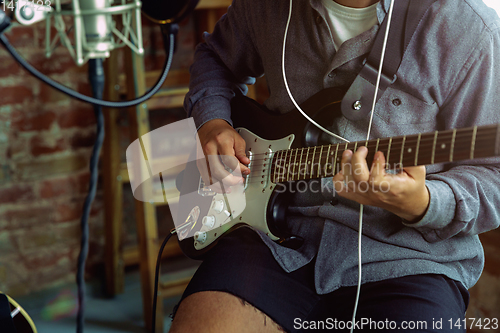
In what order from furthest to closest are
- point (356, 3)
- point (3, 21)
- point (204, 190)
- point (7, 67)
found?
point (7, 67), point (204, 190), point (356, 3), point (3, 21)

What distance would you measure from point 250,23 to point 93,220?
3.80 feet

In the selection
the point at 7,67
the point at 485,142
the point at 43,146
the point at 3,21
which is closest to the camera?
the point at 3,21

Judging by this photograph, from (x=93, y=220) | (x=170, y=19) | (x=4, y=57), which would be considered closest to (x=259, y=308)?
(x=170, y=19)

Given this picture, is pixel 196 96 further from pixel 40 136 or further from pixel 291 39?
pixel 40 136

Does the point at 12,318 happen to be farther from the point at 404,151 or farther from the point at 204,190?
the point at 404,151

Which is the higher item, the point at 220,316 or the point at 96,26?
the point at 96,26

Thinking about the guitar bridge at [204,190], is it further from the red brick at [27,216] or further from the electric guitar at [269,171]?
the red brick at [27,216]

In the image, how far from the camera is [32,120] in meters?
1.61

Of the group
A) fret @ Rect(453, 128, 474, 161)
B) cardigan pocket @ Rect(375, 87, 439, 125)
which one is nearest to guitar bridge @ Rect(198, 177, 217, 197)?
cardigan pocket @ Rect(375, 87, 439, 125)

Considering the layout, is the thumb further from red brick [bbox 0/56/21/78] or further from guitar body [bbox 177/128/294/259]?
red brick [bbox 0/56/21/78]

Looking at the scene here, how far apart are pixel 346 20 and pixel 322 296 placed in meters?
0.55

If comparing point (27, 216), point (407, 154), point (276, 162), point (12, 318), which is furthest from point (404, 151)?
point (27, 216)

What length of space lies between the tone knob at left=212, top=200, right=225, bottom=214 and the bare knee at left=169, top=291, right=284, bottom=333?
0.21 m

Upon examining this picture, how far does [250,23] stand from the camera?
1.04 m
